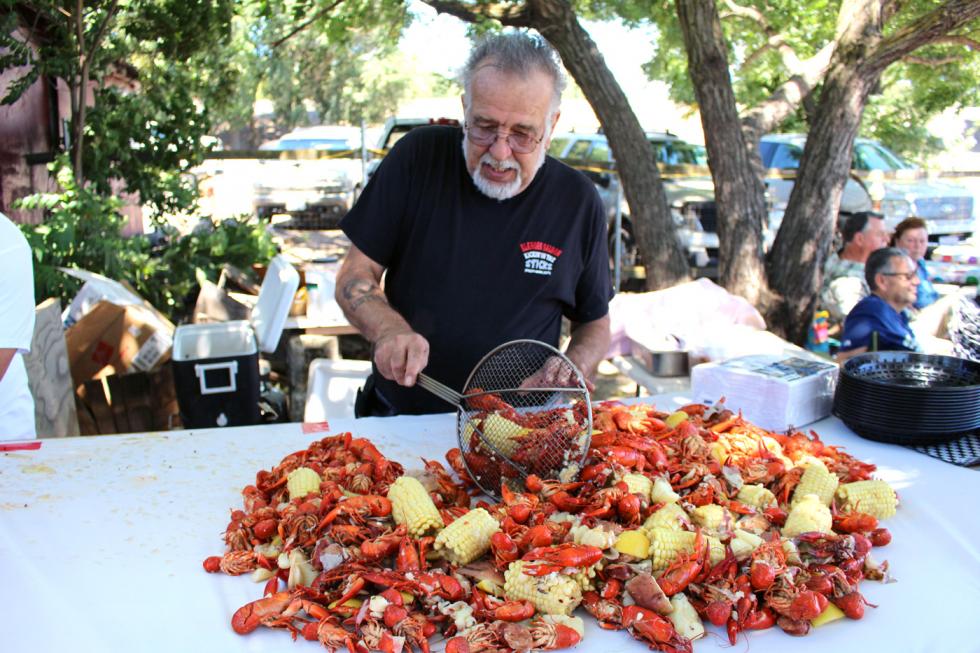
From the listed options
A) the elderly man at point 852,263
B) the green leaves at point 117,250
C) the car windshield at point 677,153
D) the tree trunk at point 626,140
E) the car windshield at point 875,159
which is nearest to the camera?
the green leaves at point 117,250

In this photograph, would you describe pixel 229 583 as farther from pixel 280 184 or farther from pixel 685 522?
pixel 280 184

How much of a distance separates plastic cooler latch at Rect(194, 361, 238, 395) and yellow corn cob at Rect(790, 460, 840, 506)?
3139 mm

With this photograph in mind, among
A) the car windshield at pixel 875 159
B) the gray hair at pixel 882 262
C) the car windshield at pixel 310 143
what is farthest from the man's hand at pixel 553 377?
the car windshield at pixel 310 143

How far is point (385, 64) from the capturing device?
3959 cm

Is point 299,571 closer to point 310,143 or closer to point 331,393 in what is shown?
point 331,393

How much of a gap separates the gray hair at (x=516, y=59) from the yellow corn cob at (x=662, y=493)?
1197 mm

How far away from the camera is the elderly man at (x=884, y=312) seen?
4.24 meters

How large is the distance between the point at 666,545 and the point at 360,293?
1308mm

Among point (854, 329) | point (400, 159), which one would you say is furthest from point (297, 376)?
point (854, 329)

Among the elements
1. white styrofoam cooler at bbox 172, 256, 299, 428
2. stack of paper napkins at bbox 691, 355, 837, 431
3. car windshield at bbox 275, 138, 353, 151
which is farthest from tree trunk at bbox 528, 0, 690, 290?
car windshield at bbox 275, 138, 353, 151

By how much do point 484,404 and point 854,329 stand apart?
291 cm

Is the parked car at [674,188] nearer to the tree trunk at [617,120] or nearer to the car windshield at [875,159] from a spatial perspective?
the car windshield at [875,159]

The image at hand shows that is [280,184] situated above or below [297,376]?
above

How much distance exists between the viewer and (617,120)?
6.71 meters
